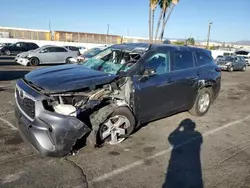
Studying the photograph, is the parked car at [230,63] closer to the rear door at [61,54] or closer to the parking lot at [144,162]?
the rear door at [61,54]

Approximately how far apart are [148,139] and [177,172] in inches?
50.8

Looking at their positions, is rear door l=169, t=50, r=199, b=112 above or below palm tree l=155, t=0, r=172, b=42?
below

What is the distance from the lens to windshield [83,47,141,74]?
16.4ft

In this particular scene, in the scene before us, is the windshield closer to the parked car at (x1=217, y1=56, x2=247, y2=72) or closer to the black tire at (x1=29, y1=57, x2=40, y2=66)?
the black tire at (x1=29, y1=57, x2=40, y2=66)

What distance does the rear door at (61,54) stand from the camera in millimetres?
19436

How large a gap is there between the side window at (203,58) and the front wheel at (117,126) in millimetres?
2827

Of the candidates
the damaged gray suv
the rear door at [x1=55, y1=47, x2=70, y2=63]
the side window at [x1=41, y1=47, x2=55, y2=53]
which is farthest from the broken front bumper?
the rear door at [x1=55, y1=47, x2=70, y2=63]

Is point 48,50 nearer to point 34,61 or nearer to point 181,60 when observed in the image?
point 34,61

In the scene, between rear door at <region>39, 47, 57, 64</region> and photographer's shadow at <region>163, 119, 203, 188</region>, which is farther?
rear door at <region>39, 47, 57, 64</region>

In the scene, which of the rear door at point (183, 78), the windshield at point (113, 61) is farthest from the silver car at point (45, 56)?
the rear door at point (183, 78)

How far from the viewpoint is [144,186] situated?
346cm

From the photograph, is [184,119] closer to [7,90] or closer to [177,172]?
[177,172]

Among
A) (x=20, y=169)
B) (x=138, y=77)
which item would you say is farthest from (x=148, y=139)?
(x=20, y=169)

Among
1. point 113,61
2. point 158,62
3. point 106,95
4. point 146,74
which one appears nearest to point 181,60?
point 158,62
